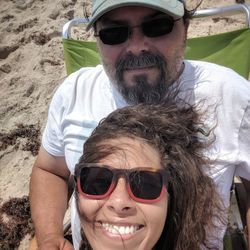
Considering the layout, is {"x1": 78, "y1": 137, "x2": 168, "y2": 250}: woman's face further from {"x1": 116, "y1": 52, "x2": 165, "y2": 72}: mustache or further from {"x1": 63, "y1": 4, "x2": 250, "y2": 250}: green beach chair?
{"x1": 63, "y1": 4, "x2": 250, "y2": 250}: green beach chair

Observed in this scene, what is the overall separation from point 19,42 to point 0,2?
39.7 inches

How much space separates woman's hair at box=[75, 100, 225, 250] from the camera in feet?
4.47

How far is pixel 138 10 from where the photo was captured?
5.38 ft

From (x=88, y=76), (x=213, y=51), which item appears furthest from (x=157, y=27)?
(x=213, y=51)

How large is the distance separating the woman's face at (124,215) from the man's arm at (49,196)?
2.18 ft

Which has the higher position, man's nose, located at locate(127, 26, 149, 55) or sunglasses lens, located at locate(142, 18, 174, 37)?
sunglasses lens, located at locate(142, 18, 174, 37)

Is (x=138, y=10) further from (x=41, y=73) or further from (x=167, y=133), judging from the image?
(x=41, y=73)

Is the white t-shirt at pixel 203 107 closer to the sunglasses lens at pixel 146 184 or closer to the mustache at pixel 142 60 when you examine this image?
the mustache at pixel 142 60

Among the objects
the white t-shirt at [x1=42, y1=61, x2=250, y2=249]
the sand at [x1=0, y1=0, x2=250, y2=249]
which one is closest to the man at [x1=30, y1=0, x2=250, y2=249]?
the white t-shirt at [x1=42, y1=61, x2=250, y2=249]

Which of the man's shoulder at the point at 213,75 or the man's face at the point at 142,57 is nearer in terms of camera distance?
the man's face at the point at 142,57

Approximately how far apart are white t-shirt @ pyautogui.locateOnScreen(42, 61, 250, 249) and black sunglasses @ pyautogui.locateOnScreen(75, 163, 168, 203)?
0.44 m

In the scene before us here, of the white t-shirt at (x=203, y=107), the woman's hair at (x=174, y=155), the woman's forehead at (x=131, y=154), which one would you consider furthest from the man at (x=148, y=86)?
the woman's forehead at (x=131, y=154)

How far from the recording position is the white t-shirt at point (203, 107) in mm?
1704

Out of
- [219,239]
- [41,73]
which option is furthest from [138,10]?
[41,73]
